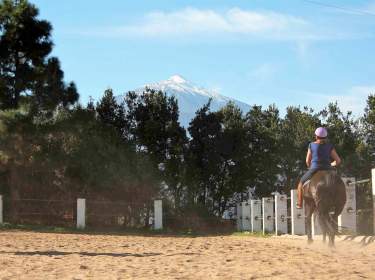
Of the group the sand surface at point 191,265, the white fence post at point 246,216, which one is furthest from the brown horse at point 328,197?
the white fence post at point 246,216

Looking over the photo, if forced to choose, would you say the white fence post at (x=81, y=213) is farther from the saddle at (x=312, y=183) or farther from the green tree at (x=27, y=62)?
the saddle at (x=312, y=183)

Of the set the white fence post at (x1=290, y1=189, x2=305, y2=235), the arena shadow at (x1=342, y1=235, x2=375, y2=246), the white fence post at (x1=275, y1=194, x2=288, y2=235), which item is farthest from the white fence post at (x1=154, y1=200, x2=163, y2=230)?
the arena shadow at (x1=342, y1=235, x2=375, y2=246)

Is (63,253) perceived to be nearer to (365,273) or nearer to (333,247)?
(333,247)

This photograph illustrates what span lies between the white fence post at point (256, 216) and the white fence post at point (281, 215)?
4.25m

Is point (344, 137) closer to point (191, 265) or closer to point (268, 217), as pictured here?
point (268, 217)

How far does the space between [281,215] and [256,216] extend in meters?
4.82

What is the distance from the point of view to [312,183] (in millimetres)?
11836

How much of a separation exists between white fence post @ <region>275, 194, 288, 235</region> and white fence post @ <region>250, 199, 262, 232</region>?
4.25 meters

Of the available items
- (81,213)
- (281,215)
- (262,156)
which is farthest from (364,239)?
(262,156)

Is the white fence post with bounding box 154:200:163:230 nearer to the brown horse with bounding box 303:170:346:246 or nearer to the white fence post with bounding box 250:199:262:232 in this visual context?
the white fence post with bounding box 250:199:262:232

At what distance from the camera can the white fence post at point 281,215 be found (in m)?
21.6

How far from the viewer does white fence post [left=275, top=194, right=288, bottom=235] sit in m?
21.6

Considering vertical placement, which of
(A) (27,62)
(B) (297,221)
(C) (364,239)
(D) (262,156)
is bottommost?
(C) (364,239)

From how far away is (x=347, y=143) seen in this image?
3925 centimetres
